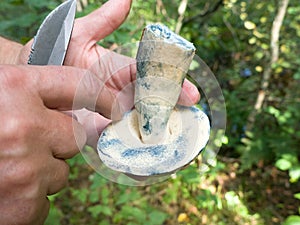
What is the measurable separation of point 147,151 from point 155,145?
3 centimetres

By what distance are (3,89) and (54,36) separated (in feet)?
0.76

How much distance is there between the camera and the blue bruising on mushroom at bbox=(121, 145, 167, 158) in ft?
2.50

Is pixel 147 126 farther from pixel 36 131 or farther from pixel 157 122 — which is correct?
pixel 36 131

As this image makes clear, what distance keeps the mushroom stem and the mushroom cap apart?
2 cm

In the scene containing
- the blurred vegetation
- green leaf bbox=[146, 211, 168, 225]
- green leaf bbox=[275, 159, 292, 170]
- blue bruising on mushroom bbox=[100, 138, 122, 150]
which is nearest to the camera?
blue bruising on mushroom bbox=[100, 138, 122, 150]

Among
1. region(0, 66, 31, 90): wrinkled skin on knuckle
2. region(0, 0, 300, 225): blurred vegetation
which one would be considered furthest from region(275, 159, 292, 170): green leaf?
region(0, 66, 31, 90): wrinkled skin on knuckle

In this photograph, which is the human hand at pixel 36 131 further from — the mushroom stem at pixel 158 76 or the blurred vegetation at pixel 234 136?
the blurred vegetation at pixel 234 136

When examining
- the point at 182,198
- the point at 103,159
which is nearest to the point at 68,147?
the point at 103,159

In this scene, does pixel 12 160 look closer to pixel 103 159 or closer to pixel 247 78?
pixel 103 159

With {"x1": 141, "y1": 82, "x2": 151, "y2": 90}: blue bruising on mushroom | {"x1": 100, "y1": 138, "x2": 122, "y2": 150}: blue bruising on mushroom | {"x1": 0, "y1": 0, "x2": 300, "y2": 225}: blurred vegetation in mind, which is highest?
{"x1": 141, "y1": 82, "x2": 151, "y2": 90}: blue bruising on mushroom

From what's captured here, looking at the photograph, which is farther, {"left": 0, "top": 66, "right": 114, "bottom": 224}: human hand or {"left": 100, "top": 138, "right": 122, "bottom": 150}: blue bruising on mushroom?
{"left": 100, "top": 138, "right": 122, "bottom": 150}: blue bruising on mushroom

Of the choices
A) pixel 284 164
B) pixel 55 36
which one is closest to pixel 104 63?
pixel 55 36

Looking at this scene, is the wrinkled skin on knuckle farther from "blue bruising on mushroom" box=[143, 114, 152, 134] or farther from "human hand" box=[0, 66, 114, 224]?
"blue bruising on mushroom" box=[143, 114, 152, 134]

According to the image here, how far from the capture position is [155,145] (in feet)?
2.64
